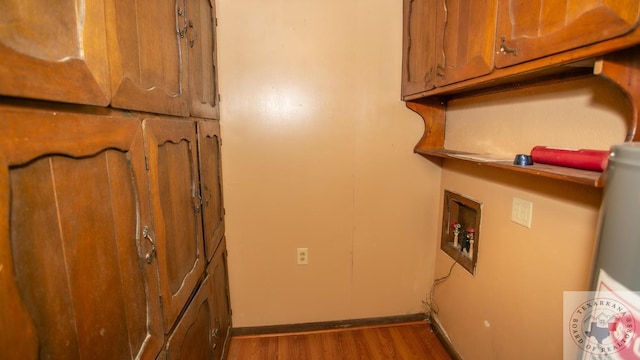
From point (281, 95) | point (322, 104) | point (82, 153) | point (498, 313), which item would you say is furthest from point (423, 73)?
point (82, 153)

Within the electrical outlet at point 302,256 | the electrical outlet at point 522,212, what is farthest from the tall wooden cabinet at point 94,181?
the electrical outlet at point 522,212

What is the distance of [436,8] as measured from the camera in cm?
145

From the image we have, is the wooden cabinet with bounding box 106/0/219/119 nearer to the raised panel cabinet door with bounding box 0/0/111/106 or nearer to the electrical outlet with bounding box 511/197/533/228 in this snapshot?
the raised panel cabinet door with bounding box 0/0/111/106

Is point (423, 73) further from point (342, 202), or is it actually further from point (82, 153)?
point (82, 153)

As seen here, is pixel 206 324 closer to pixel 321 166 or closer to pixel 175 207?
pixel 175 207

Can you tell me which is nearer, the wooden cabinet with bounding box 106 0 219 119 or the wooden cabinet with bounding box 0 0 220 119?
the wooden cabinet with bounding box 0 0 220 119

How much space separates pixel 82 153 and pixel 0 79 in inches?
6.9

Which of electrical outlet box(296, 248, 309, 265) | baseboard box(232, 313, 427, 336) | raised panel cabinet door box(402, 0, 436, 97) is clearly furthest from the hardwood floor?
raised panel cabinet door box(402, 0, 436, 97)

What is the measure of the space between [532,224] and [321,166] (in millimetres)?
1176

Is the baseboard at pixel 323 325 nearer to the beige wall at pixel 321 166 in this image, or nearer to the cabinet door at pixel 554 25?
the beige wall at pixel 321 166

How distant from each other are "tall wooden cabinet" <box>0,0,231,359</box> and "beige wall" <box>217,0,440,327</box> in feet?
2.29

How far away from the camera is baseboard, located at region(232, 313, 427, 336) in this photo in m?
2.04

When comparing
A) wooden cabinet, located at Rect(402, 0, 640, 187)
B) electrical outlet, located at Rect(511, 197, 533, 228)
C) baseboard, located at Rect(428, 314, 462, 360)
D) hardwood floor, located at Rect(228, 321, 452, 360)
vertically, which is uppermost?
wooden cabinet, located at Rect(402, 0, 640, 187)

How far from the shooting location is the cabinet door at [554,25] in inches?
25.5
